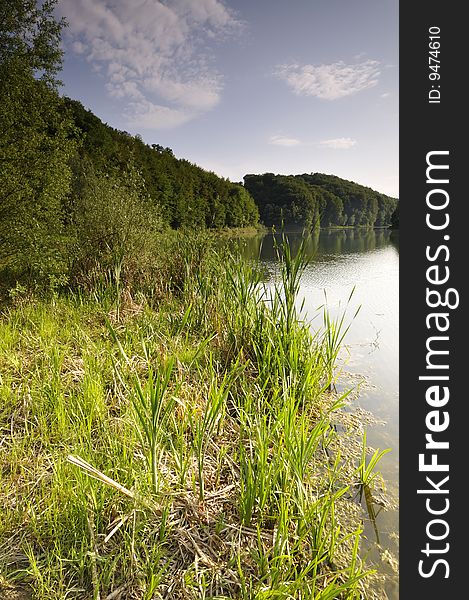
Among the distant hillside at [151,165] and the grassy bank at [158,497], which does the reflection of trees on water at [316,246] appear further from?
the distant hillside at [151,165]

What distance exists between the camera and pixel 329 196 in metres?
75.8

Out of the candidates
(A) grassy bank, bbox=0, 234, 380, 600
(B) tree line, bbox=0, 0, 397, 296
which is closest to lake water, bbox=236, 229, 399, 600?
(A) grassy bank, bbox=0, 234, 380, 600

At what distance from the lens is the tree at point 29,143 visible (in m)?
5.15

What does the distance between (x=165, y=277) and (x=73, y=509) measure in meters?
5.34

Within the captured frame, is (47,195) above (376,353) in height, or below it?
above

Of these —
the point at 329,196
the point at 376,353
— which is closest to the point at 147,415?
the point at 376,353

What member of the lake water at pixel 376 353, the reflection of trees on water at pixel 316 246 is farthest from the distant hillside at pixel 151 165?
the lake water at pixel 376 353

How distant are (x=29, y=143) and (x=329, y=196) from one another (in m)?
77.9

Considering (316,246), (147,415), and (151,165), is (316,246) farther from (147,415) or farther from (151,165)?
(151,165)

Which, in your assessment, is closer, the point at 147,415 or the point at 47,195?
the point at 147,415

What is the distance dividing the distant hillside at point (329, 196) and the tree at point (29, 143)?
56644mm

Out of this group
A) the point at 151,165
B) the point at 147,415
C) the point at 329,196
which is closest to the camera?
the point at 147,415

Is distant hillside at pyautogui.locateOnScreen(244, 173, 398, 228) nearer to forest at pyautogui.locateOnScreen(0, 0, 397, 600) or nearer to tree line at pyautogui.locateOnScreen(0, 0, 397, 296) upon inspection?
tree line at pyautogui.locateOnScreen(0, 0, 397, 296)

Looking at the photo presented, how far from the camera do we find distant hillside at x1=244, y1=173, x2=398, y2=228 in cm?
6489
